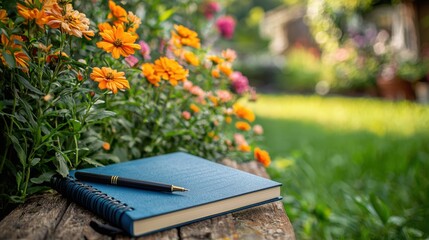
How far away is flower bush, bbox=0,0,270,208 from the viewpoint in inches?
38.3

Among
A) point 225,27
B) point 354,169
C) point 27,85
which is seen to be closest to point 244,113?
point 27,85

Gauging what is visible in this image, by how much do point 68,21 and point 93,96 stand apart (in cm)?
27

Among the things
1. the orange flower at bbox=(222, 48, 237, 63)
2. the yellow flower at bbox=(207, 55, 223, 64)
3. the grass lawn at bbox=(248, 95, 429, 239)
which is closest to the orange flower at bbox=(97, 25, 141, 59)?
the yellow flower at bbox=(207, 55, 223, 64)

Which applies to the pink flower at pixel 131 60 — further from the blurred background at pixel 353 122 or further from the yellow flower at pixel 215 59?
the blurred background at pixel 353 122

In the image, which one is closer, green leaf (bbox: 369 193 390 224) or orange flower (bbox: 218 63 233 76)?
orange flower (bbox: 218 63 233 76)

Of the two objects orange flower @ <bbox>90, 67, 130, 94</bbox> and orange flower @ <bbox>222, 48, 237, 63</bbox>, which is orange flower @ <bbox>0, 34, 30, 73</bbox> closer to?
orange flower @ <bbox>90, 67, 130, 94</bbox>

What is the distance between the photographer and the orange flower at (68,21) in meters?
0.92

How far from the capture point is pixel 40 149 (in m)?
1.10

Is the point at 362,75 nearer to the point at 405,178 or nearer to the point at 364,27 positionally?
the point at 364,27

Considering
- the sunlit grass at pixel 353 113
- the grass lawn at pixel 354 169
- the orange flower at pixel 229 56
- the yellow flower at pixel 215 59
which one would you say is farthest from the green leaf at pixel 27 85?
the sunlit grass at pixel 353 113

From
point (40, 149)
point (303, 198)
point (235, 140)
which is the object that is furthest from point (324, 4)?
point (40, 149)

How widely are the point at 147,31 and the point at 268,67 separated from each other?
7716 millimetres

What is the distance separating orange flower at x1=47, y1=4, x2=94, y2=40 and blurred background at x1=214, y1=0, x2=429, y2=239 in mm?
1236

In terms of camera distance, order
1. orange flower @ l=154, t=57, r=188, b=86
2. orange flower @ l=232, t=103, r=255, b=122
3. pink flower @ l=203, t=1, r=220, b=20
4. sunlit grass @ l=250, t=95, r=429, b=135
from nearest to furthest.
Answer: orange flower @ l=154, t=57, r=188, b=86, orange flower @ l=232, t=103, r=255, b=122, pink flower @ l=203, t=1, r=220, b=20, sunlit grass @ l=250, t=95, r=429, b=135
